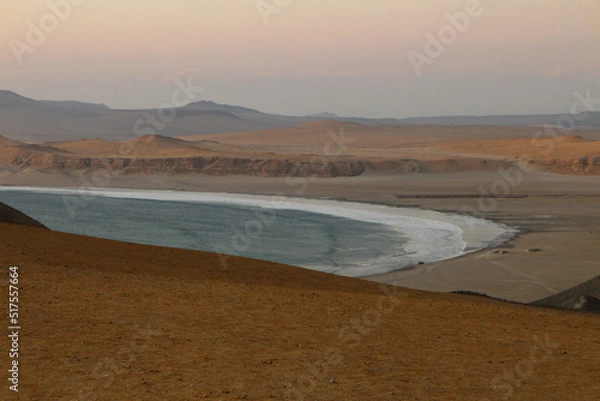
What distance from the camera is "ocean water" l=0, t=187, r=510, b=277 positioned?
93.8 feet

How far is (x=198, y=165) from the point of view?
237 feet

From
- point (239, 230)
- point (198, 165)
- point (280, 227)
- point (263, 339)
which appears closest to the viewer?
point (263, 339)

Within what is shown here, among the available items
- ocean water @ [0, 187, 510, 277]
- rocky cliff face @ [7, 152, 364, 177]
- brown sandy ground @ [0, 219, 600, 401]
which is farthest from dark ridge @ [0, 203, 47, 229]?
rocky cliff face @ [7, 152, 364, 177]

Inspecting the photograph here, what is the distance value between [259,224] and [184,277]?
22.5 meters

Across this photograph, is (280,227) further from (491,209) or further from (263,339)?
(263,339)

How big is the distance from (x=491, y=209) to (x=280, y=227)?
14614 mm

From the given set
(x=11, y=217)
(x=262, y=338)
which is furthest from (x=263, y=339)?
(x=11, y=217)

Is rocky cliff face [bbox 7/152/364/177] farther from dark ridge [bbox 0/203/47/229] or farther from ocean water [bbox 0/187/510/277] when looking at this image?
dark ridge [bbox 0/203/47/229]

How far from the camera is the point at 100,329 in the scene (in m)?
10.3

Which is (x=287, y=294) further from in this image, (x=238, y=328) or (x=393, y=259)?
(x=393, y=259)

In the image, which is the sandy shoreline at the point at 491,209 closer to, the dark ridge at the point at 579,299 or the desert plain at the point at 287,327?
the desert plain at the point at 287,327

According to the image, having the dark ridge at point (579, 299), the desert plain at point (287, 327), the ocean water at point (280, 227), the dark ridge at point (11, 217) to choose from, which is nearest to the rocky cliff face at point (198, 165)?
the ocean water at point (280, 227)

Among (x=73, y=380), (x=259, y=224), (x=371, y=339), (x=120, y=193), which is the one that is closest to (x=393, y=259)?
(x=259, y=224)

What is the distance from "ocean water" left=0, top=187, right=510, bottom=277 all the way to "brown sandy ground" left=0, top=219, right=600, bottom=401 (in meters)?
10.3
